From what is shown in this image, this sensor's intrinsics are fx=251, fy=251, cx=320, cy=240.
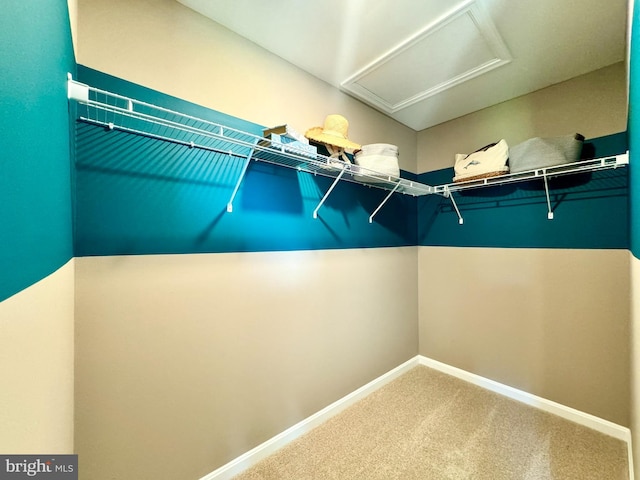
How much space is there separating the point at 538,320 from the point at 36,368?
2.61 meters

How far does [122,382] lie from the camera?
104 centimetres

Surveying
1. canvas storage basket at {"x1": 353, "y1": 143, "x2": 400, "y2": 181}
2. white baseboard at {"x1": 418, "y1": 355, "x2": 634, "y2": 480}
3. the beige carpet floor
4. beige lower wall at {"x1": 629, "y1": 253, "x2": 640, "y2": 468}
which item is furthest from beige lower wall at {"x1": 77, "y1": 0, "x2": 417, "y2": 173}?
white baseboard at {"x1": 418, "y1": 355, "x2": 634, "y2": 480}

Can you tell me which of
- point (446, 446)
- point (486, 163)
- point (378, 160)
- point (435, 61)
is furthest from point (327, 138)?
point (446, 446)

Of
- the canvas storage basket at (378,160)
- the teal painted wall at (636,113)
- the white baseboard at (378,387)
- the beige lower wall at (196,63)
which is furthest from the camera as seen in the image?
the canvas storage basket at (378,160)

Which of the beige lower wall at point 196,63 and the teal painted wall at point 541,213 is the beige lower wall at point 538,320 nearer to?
the teal painted wall at point 541,213

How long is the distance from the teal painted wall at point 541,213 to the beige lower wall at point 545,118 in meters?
0.13

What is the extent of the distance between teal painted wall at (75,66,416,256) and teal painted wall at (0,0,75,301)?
0.89 ft

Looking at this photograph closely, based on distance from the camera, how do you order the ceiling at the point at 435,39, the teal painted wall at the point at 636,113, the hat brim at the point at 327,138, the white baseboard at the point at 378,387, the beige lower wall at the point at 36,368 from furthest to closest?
the hat brim at the point at 327,138, the white baseboard at the point at 378,387, the ceiling at the point at 435,39, the teal painted wall at the point at 636,113, the beige lower wall at the point at 36,368

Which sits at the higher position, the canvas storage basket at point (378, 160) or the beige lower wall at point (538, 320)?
the canvas storage basket at point (378, 160)

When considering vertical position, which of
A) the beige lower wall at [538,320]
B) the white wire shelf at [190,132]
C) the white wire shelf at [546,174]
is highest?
the white wire shelf at [190,132]

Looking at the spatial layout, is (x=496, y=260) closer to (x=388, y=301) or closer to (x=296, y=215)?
(x=388, y=301)

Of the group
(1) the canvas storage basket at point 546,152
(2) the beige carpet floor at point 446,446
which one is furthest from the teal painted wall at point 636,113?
(2) the beige carpet floor at point 446,446

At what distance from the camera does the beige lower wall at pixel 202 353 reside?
1005 millimetres

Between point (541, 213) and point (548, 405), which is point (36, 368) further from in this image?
point (548, 405)
